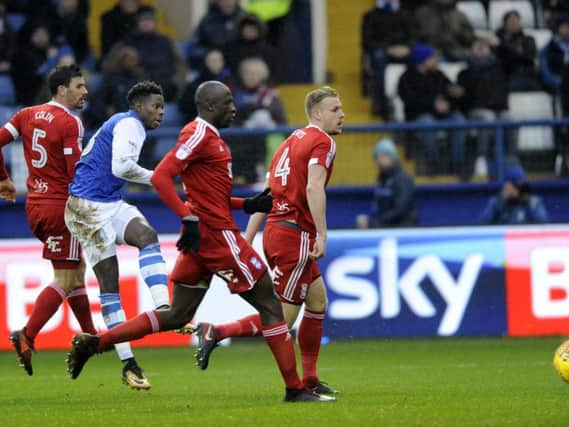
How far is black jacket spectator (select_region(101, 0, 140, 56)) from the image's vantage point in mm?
19016

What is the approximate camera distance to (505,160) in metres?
16.8

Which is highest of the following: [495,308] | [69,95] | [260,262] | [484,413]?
[69,95]

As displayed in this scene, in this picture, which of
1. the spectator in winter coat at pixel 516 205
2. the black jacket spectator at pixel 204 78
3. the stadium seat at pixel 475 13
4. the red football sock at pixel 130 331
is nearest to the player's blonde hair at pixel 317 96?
the red football sock at pixel 130 331

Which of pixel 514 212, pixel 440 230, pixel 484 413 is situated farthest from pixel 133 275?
pixel 484 413

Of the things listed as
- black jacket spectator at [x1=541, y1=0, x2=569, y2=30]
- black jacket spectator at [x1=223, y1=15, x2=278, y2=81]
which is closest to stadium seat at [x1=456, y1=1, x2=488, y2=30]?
black jacket spectator at [x1=541, y1=0, x2=569, y2=30]

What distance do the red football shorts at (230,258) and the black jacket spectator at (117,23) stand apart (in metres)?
10.0

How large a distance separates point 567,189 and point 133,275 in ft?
17.0

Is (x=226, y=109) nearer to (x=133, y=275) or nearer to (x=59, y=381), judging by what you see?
(x=59, y=381)

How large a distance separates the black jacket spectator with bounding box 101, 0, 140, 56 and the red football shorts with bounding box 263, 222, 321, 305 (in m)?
9.21

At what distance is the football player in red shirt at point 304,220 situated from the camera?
9.91 meters

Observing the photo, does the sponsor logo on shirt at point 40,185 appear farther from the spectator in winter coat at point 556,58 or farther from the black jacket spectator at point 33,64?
the spectator in winter coat at point 556,58

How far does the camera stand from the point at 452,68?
19.1 meters

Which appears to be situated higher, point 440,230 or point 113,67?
point 113,67

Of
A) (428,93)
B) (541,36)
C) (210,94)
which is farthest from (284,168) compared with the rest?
(541,36)
